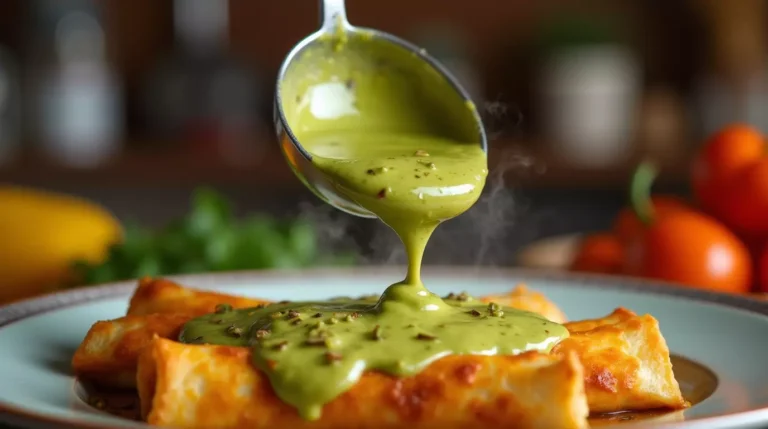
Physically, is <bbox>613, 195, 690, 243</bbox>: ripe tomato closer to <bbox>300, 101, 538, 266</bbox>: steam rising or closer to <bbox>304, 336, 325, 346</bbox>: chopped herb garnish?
<bbox>300, 101, 538, 266</bbox>: steam rising

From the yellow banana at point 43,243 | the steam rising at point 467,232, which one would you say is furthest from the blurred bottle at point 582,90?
the yellow banana at point 43,243

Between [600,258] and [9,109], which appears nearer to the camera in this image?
[600,258]

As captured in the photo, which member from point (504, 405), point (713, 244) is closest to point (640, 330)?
point (504, 405)

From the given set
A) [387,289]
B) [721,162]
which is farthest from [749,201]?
[387,289]

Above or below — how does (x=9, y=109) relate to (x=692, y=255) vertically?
above

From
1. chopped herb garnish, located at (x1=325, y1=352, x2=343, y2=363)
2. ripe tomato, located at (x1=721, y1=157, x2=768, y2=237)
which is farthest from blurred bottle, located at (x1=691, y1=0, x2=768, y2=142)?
chopped herb garnish, located at (x1=325, y1=352, x2=343, y2=363)

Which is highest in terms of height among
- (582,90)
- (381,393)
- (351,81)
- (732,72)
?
(732,72)

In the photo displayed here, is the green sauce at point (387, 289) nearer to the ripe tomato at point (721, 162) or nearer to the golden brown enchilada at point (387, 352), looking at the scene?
the golden brown enchilada at point (387, 352)

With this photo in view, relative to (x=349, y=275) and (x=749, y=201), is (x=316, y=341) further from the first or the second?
(x=749, y=201)
